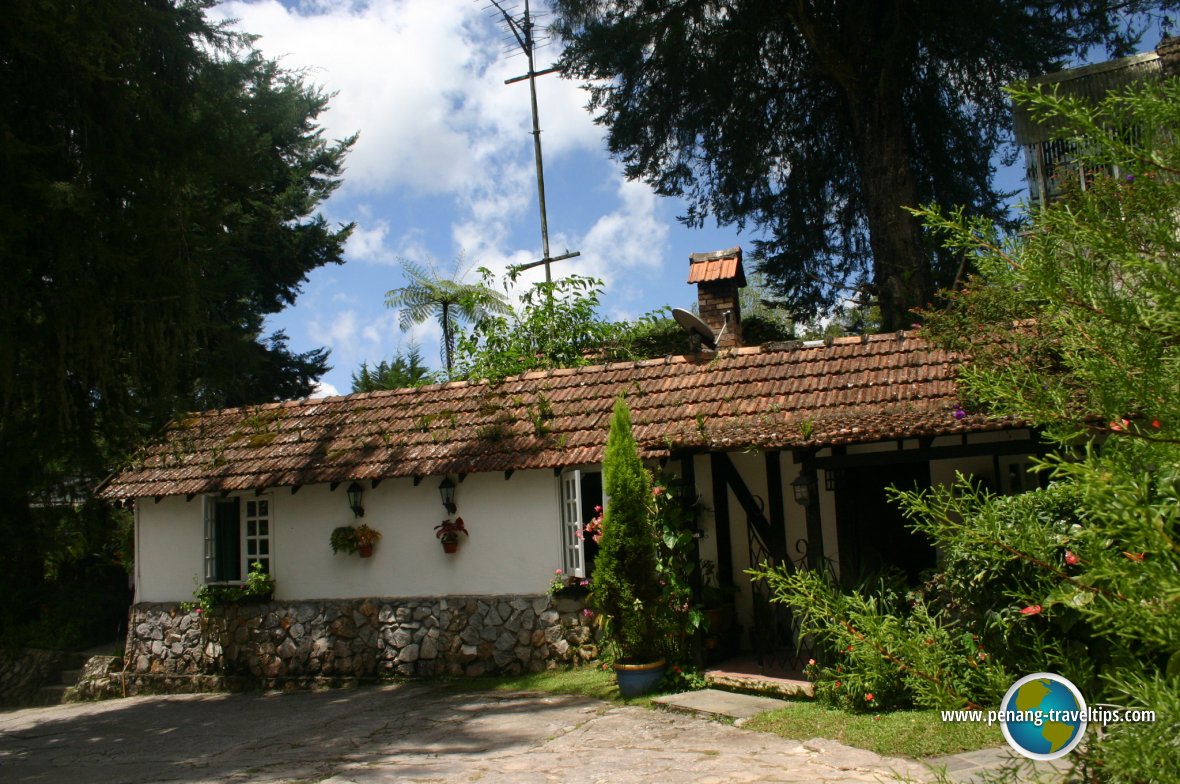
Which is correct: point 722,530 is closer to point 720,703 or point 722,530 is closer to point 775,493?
point 775,493

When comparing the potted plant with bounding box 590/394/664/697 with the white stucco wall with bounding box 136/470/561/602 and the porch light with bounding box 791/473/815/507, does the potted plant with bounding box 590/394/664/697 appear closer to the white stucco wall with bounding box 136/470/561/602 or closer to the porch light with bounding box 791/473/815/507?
the porch light with bounding box 791/473/815/507

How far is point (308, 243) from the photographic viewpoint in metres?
23.9

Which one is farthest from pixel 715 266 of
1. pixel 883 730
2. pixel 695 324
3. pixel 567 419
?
pixel 883 730

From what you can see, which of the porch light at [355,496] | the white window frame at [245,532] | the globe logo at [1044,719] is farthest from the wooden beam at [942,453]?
the white window frame at [245,532]

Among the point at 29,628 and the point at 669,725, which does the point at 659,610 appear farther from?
the point at 29,628

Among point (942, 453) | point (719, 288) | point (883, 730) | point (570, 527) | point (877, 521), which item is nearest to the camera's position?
point (883, 730)

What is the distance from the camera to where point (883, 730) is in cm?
705

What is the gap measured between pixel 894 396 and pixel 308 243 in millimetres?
18313

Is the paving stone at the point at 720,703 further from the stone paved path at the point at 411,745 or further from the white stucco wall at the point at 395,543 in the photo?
the white stucco wall at the point at 395,543

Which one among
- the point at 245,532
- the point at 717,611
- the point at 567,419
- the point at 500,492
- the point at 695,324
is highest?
the point at 695,324

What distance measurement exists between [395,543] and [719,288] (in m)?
6.72

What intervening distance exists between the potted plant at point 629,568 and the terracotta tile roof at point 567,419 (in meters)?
0.73

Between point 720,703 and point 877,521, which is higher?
point 877,521

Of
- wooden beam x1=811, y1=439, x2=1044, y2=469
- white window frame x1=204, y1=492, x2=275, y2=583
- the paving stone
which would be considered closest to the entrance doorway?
wooden beam x1=811, y1=439, x2=1044, y2=469
